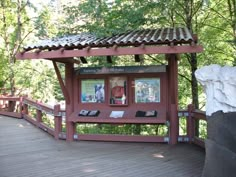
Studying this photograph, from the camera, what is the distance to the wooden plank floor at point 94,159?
5352 millimetres

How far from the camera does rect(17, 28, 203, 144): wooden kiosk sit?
23.5 ft

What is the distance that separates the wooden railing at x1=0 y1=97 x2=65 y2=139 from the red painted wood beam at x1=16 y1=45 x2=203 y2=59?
1.81m

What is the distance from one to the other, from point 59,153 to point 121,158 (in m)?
1.40

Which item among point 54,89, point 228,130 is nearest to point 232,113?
point 228,130

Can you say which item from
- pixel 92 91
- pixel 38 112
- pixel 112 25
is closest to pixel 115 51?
pixel 92 91

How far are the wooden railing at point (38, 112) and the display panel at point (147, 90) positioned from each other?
209 centimetres

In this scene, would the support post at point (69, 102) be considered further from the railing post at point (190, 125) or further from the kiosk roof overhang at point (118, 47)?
the railing post at point (190, 125)

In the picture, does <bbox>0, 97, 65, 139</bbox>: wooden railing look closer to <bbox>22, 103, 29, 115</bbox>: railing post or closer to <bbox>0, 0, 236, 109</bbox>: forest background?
<bbox>22, 103, 29, 115</bbox>: railing post

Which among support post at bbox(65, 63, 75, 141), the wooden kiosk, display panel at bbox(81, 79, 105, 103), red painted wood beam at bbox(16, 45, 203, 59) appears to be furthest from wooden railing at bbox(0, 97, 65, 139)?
red painted wood beam at bbox(16, 45, 203, 59)

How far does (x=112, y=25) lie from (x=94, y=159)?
3811mm

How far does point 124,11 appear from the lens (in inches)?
368

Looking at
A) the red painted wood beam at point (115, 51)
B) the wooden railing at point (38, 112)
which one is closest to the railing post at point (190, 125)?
the red painted wood beam at point (115, 51)

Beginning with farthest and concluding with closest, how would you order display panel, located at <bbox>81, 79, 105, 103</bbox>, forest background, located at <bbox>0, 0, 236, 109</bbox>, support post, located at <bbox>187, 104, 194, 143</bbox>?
forest background, located at <bbox>0, 0, 236, 109</bbox>
display panel, located at <bbox>81, 79, 105, 103</bbox>
support post, located at <bbox>187, 104, 194, 143</bbox>

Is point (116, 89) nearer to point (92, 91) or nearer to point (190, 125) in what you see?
point (92, 91)
